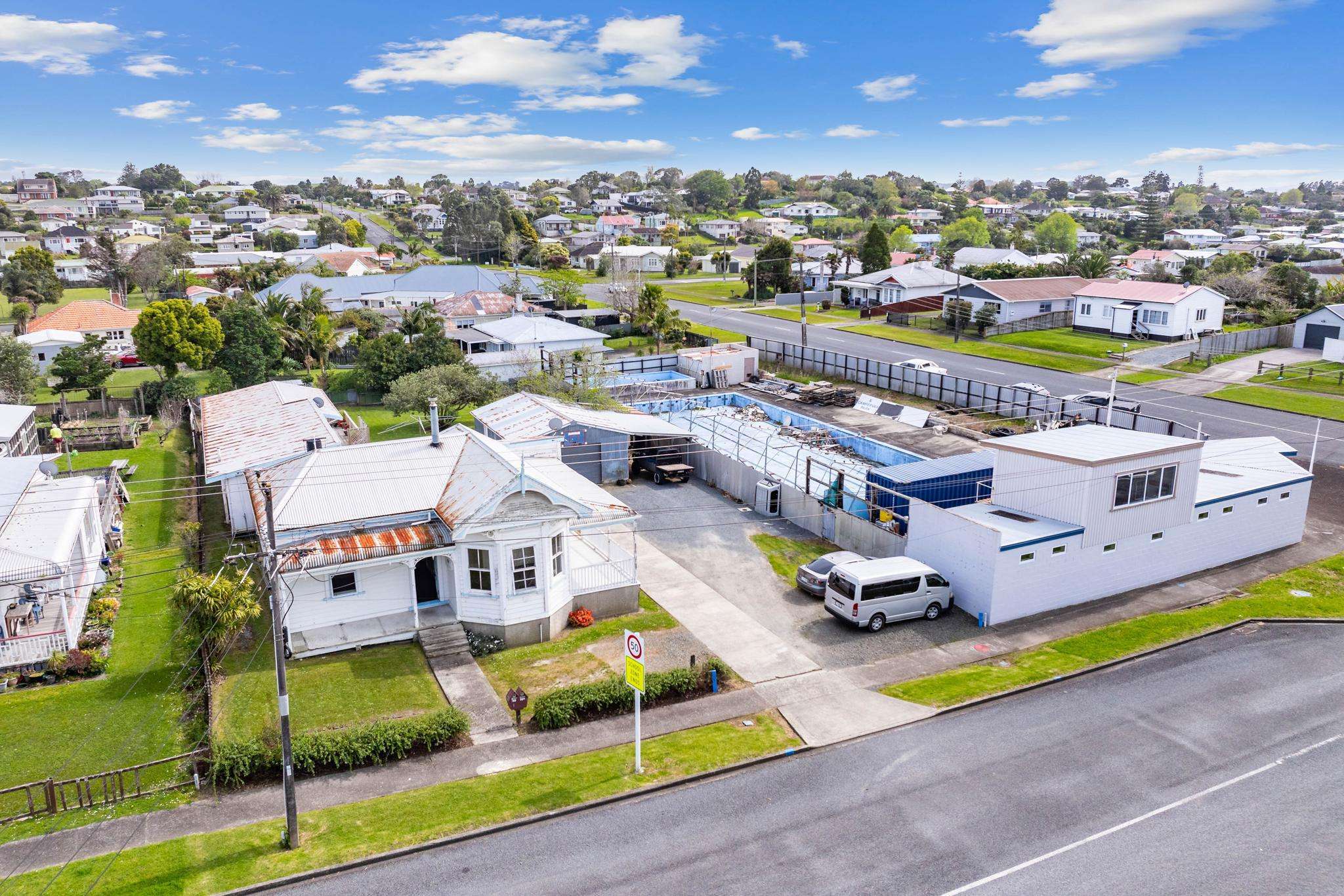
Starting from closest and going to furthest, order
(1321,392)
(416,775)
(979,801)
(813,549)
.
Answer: (979,801)
(416,775)
(813,549)
(1321,392)

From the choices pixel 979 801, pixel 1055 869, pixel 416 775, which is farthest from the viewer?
pixel 416 775

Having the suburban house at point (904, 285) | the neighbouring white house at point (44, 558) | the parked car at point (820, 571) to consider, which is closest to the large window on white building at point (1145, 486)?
the parked car at point (820, 571)

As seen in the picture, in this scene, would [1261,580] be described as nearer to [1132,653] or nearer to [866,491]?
[1132,653]

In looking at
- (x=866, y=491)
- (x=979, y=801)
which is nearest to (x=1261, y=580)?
(x=866, y=491)

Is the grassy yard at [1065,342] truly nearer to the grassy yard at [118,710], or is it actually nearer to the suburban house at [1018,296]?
the suburban house at [1018,296]

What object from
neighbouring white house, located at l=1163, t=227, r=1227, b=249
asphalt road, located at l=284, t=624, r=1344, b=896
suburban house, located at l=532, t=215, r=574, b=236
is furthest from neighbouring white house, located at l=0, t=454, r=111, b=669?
neighbouring white house, located at l=1163, t=227, r=1227, b=249

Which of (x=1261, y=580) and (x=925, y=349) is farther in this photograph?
(x=925, y=349)
